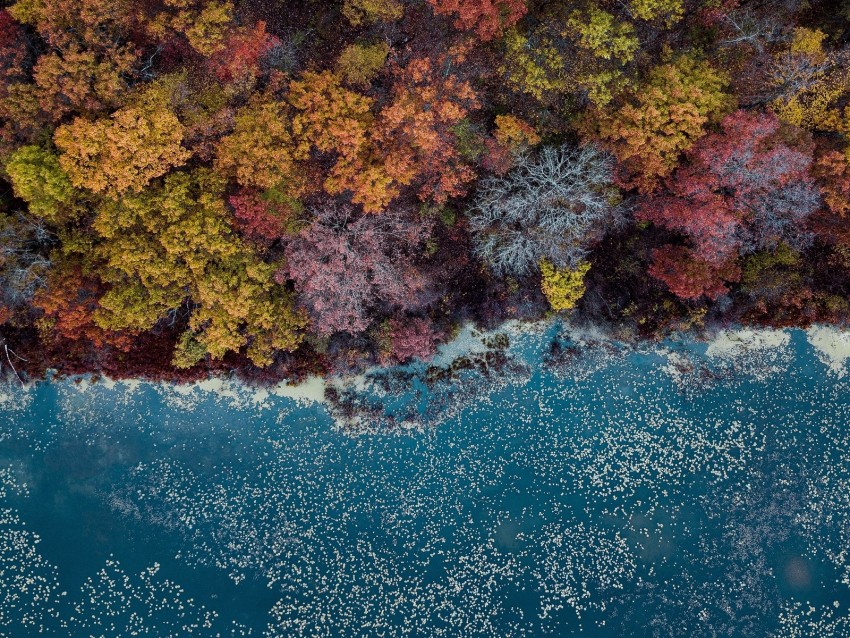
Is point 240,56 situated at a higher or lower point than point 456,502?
higher

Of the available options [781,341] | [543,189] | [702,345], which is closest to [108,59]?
[543,189]

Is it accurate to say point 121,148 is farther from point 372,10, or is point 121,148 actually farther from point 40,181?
point 372,10

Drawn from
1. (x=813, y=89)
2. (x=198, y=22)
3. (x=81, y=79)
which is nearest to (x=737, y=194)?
(x=813, y=89)

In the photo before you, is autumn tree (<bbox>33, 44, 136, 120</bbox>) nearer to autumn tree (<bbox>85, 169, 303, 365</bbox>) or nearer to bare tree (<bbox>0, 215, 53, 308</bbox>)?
autumn tree (<bbox>85, 169, 303, 365</bbox>)

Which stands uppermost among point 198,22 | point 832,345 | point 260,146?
point 198,22

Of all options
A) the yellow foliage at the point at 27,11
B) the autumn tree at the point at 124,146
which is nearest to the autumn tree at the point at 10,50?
the yellow foliage at the point at 27,11

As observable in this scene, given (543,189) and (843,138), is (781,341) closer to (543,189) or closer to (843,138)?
(843,138)

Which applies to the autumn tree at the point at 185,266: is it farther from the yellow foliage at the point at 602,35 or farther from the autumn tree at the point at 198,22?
the yellow foliage at the point at 602,35

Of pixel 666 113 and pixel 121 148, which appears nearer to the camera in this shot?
pixel 121 148
